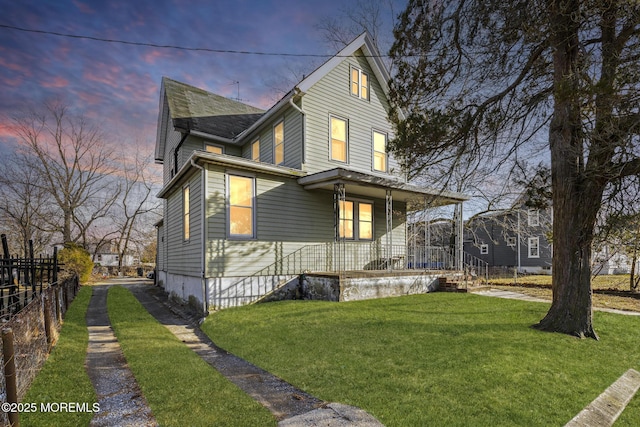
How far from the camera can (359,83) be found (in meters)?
13.2

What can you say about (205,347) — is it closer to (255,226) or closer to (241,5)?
(255,226)

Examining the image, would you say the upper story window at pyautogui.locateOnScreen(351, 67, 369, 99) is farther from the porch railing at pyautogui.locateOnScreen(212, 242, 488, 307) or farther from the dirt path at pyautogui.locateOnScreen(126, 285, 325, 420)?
the dirt path at pyautogui.locateOnScreen(126, 285, 325, 420)

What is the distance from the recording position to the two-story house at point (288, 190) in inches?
361

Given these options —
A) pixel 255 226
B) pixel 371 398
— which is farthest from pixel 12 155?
pixel 371 398

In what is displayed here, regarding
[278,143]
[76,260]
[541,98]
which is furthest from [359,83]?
[76,260]

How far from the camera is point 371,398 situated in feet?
11.5

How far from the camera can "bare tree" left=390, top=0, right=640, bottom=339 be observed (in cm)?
496

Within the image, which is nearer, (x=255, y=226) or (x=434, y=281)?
(x=255, y=226)

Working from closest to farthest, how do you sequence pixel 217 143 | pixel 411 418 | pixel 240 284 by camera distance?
1. pixel 411 418
2. pixel 240 284
3. pixel 217 143

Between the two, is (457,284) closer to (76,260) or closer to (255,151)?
(255,151)

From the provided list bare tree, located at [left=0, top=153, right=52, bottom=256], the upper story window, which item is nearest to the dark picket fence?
the upper story window

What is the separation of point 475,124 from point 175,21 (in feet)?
27.9

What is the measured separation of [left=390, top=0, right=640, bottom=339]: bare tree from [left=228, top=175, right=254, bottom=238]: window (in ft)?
15.1

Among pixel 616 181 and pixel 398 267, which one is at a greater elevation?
pixel 616 181
